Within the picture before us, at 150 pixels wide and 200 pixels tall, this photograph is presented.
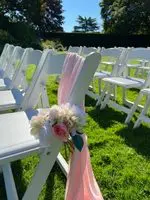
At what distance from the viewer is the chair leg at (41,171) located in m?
1.81

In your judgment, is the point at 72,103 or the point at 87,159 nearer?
the point at 72,103

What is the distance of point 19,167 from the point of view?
2924 mm

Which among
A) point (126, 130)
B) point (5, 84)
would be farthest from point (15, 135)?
point (5, 84)

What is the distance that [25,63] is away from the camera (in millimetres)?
3639

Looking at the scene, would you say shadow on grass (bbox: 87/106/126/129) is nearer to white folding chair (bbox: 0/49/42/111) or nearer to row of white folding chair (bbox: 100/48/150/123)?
row of white folding chair (bbox: 100/48/150/123)

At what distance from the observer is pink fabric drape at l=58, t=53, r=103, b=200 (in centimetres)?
206

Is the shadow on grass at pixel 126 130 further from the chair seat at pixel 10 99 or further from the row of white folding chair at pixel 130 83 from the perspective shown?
the chair seat at pixel 10 99

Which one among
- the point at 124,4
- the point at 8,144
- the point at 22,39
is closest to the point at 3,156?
the point at 8,144

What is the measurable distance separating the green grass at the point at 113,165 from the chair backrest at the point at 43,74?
22.3 inches

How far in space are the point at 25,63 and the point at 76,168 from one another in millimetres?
1835

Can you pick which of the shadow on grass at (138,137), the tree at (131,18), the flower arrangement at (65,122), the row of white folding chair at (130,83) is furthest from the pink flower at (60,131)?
the tree at (131,18)

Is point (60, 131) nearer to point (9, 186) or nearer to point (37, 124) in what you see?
point (37, 124)

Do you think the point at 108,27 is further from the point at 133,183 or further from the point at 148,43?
the point at 133,183

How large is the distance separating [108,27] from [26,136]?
107ft
